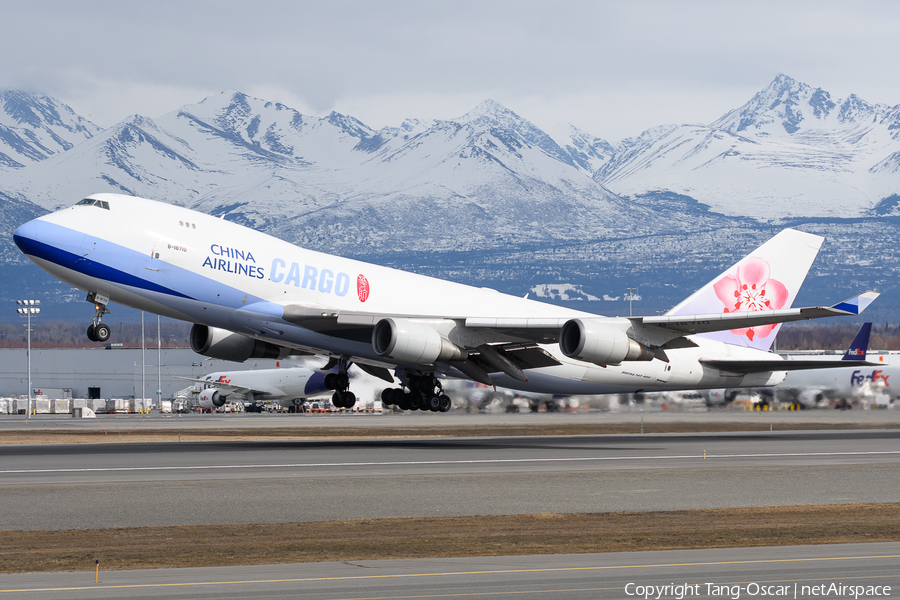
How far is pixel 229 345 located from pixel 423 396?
827 cm

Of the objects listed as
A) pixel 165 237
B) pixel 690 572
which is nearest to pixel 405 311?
pixel 165 237

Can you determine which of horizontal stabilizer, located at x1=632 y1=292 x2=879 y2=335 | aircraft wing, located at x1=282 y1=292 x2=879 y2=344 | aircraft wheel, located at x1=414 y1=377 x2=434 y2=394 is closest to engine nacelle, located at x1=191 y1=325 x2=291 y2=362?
aircraft wing, located at x1=282 y1=292 x2=879 y2=344

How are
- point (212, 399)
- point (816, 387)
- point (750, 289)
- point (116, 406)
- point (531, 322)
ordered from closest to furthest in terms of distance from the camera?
point (531, 322) → point (750, 289) → point (816, 387) → point (212, 399) → point (116, 406)

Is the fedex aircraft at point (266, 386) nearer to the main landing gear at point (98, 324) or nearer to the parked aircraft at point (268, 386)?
the parked aircraft at point (268, 386)

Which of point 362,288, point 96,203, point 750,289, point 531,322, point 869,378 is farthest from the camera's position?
point 869,378

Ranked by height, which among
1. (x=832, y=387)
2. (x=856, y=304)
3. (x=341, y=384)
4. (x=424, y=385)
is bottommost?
(x=832, y=387)

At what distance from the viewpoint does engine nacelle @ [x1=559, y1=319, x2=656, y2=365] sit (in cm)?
3738

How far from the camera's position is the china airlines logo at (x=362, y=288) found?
38.7 meters

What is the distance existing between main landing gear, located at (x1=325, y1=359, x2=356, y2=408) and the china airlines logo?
3456 millimetres

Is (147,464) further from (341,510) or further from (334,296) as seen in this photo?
(341,510)

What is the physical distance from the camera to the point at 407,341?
1433 inches

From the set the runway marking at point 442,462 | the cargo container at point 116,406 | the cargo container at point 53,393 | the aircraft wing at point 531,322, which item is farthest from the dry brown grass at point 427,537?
the cargo container at point 53,393

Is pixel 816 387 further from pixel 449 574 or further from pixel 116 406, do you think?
pixel 116 406

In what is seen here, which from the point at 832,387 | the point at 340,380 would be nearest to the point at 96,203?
the point at 340,380
